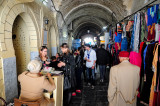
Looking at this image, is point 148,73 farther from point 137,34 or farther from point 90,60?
point 90,60

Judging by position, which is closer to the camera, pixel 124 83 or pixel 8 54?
pixel 124 83

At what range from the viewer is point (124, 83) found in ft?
6.77

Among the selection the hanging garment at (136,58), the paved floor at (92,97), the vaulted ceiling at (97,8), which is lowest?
the paved floor at (92,97)

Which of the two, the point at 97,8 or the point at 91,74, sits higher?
the point at 97,8

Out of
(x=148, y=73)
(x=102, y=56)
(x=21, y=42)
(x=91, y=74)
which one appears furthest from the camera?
(x=102, y=56)

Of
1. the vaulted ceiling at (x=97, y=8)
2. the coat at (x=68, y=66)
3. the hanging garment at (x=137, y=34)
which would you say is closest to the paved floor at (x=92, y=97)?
the coat at (x=68, y=66)

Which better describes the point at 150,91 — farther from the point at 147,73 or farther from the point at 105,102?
the point at 105,102

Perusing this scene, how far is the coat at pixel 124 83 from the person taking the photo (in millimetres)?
2035

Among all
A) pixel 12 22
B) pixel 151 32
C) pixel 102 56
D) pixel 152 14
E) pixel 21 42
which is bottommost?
pixel 102 56

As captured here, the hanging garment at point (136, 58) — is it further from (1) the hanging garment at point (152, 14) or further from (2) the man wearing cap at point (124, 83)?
(2) the man wearing cap at point (124, 83)

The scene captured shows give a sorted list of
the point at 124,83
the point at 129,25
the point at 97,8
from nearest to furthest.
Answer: the point at 124,83, the point at 129,25, the point at 97,8

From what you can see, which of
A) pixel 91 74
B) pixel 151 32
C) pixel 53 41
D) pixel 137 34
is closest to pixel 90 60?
pixel 91 74

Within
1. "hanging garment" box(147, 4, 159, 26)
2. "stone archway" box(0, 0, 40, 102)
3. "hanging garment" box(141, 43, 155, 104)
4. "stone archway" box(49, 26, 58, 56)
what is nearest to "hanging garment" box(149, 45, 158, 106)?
"hanging garment" box(141, 43, 155, 104)

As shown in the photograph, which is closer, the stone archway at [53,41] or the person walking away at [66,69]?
the person walking away at [66,69]
